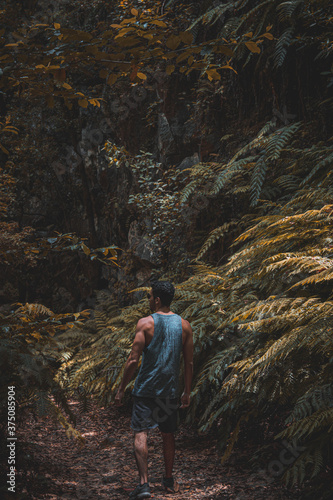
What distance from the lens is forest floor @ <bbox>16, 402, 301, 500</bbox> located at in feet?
8.93

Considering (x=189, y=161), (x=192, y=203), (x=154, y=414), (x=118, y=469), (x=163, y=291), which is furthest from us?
(x=189, y=161)

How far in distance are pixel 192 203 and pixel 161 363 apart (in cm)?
439

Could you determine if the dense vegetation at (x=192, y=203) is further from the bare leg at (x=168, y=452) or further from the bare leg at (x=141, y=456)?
the bare leg at (x=141, y=456)

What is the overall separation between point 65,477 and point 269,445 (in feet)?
5.54

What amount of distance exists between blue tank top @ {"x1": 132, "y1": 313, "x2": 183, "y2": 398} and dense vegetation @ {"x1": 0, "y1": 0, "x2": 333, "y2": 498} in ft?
1.55

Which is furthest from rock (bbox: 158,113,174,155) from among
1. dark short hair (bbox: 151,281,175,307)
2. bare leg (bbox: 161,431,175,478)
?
bare leg (bbox: 161,431,175,478)

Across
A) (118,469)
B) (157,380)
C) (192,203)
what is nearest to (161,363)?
(157,380)

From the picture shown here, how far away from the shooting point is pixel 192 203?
6.93 meters

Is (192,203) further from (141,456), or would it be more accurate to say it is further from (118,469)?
(141,456)

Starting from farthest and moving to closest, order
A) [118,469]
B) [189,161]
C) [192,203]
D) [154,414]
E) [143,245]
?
[143,245]
[189,161]
[192,203]
[118,469]
[154,414]

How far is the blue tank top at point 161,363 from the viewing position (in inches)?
113

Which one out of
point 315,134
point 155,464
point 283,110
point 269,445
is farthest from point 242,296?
point 283,110

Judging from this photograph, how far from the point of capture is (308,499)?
7.60 ft

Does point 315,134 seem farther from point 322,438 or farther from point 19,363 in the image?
point 19,363
